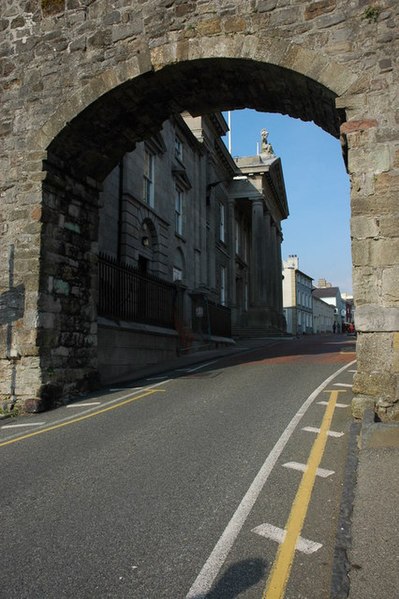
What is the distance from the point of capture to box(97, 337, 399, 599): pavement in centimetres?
286

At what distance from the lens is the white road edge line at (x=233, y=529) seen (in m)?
2.99

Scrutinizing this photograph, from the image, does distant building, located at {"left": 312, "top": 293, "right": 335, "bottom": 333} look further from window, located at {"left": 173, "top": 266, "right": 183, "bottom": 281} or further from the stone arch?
the stone arch

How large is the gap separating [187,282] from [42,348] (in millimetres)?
18094

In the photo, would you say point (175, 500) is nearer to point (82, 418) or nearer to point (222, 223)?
point (82, 418)

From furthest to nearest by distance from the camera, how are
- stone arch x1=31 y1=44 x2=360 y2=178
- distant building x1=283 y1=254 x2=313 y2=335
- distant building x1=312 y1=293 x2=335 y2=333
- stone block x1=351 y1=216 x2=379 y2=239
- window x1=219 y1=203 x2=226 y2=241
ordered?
1. distant building x1=312 y1=293 x2=335 y2=333
2. distant building x1=283 y1=254 x2=313 y2=335
3. window x1=219 y1=203 x2=226 y2=241
4. stone arch x1=31 y1=44 x2=360 y2=178
5. stone block x1=351 y1=216 x2=379 y2=239

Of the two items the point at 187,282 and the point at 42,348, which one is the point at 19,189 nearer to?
the point at 42,348

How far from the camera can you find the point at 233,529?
3.76 m

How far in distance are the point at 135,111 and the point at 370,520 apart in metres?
8.85

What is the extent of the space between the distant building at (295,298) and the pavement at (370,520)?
74394mm

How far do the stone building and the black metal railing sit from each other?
0.24 meters

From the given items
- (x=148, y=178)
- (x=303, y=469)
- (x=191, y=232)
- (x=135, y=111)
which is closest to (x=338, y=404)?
(x=303, y=469)

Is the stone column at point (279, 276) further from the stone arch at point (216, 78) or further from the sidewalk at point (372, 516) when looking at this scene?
the sidewalk at point (372, 516)

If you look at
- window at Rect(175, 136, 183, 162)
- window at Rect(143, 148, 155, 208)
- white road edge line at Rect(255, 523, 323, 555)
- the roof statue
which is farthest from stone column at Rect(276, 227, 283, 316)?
white road edge line at Rect(255, 523, 323, 555)

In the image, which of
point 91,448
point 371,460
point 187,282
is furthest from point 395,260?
point 187,282
